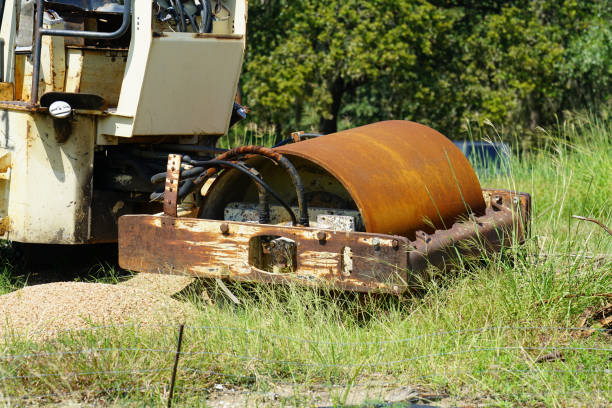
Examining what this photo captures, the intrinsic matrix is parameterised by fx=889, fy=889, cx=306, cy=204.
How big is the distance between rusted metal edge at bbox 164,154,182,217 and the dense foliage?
30.3 feet

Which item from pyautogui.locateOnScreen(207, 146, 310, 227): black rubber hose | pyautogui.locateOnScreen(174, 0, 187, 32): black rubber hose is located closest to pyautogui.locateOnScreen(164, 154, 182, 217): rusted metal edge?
pyautogui.locateOnScreen(207, 146, 310, 227): black rubber hose

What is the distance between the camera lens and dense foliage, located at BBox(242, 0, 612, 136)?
46.2 ft

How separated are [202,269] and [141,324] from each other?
0.62 meters

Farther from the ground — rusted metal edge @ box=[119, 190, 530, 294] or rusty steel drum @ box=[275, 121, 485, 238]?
rusty steel drum @ box=[275, 121, 485, 238]

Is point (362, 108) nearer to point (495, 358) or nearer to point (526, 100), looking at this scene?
point (526, 100)

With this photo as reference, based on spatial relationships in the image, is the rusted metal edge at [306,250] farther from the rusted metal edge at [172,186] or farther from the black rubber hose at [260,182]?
the black rubber hose at [260,182]

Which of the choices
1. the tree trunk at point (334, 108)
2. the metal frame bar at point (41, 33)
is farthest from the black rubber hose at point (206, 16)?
the tree trunk at point (334, 108)

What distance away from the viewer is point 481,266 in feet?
16.8

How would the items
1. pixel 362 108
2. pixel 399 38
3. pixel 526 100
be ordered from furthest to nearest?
pixel 362 108 → pixel 526 100 → pixel 399 38

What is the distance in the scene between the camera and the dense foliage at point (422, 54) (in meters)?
14.1

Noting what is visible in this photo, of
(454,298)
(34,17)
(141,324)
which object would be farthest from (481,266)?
(34,17)

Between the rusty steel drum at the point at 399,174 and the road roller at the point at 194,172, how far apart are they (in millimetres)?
11

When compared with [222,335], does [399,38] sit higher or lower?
higher

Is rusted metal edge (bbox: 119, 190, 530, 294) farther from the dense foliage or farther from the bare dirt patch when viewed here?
the dense foliage
